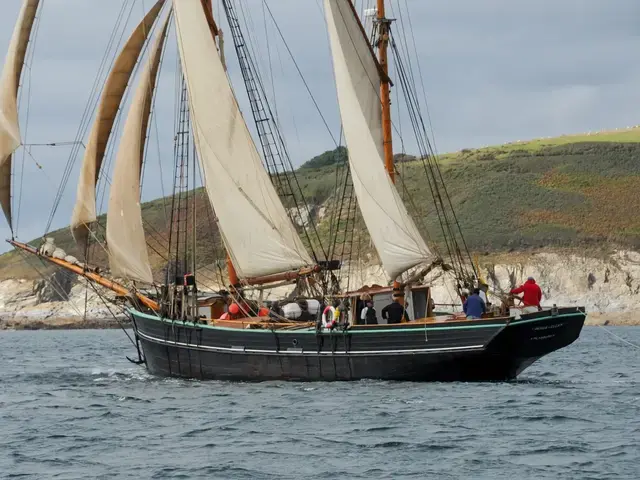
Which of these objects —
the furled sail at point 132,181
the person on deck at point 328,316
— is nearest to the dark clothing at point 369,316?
the person on deck at point 328,316

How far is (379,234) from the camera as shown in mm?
38750

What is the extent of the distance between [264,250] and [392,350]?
5.96m

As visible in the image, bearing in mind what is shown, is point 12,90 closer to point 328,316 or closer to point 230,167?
point 230,167

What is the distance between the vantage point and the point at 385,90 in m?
42.0

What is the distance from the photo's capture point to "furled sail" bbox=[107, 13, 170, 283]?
4228 centimetres

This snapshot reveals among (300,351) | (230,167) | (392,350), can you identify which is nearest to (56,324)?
(230,167)

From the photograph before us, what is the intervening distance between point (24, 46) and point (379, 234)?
44.5 feet

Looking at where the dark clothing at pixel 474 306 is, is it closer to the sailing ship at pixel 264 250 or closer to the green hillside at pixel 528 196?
the sailing ship at pixel 264 250

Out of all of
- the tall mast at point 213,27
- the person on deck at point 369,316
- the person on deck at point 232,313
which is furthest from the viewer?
the tall mast at point 213,27

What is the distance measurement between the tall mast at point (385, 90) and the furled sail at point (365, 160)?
102 centimetres

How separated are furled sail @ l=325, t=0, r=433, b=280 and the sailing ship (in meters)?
0.04

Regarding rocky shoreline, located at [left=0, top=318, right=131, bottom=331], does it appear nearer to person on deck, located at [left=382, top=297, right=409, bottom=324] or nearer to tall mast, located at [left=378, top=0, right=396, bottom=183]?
tall mast, located at [left=378, top=0, right=396, bottom=183]

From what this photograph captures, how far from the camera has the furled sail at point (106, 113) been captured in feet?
142

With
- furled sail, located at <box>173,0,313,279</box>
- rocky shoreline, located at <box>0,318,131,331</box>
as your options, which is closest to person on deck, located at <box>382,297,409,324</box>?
furled sail, located at <box>173,0,313,279</box>
